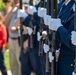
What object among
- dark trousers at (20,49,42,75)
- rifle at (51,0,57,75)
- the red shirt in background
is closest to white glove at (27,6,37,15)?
dark trousers at (20,49,42,75)

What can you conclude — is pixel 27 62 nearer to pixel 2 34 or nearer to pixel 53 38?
pixel 2 34

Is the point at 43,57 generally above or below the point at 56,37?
below

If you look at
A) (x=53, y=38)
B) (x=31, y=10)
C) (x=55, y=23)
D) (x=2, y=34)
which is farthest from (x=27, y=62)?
(x=55, y=23)

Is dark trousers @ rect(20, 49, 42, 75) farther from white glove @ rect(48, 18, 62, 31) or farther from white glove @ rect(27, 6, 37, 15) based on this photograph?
white glove @ rect(48, 18, 62, 31)

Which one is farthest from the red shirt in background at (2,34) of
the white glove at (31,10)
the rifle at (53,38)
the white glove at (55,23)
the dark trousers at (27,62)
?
the white glove at (55,23)

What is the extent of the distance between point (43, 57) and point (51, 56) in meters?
0.70

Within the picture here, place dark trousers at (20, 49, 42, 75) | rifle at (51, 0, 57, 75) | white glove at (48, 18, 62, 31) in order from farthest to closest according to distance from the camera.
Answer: dark trousers at (20, 49, 42, 75) → rifle at (51, 0, 57, 75) → white glove at (48, 18, 62, 31)

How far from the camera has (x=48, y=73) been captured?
392 cm

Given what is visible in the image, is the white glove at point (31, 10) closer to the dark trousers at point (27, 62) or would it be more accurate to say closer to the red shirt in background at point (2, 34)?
the dark trousers at point (27, 62)

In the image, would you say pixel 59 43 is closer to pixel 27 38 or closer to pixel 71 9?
pixel 71 9

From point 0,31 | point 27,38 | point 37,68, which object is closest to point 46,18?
point 37,68

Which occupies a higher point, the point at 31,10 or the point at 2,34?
the point at 31,10

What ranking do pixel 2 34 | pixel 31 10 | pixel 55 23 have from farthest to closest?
pixel 2 34
pixel 31 10
pixel 55 23

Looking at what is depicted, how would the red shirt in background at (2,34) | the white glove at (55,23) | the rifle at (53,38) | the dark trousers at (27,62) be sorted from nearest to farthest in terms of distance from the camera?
1. the white glove at (55,23)
2. the rifle at (53,38)
3. the dark trousers at (27,62)
4. the red shirt in background at (2,34)
